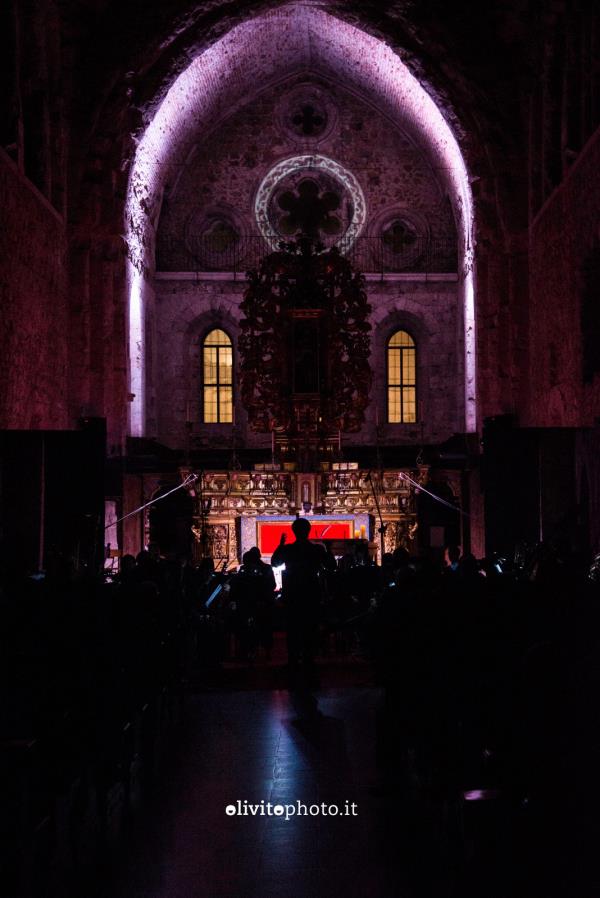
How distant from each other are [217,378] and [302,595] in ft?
55.9

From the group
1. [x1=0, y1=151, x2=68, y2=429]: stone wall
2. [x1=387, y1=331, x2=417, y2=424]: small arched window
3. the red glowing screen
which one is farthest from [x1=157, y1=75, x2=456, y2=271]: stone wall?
the red glowing screen

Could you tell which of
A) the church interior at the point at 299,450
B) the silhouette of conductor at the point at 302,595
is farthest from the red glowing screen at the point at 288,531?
the silhouette of conductor at the point at 302,595

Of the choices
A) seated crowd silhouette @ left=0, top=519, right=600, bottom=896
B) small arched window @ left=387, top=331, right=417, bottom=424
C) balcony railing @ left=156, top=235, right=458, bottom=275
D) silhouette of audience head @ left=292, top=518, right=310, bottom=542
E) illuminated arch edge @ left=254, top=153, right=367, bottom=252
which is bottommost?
seated crowd silhouette @ left=0, top=519, right=600, bottom=896

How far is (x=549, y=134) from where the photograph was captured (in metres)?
18.2

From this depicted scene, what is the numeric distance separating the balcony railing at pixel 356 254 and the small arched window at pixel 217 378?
188 centimetres

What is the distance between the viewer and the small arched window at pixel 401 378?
87.1 feet

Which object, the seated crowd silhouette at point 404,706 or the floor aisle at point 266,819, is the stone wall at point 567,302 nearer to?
the floor aisle at point 266,819

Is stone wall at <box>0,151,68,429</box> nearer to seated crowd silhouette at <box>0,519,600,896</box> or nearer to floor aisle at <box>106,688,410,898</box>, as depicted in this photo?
floor aisle at <box>106,688,410,898</box>

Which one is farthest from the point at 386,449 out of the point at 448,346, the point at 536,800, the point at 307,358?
the point at 536,800

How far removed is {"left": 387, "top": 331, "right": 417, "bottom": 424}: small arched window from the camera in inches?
1045

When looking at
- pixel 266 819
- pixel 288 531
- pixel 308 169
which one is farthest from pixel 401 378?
pixel 266 819

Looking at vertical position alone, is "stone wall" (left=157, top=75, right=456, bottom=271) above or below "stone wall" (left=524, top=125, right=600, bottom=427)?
above

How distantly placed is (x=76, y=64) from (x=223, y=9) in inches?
124

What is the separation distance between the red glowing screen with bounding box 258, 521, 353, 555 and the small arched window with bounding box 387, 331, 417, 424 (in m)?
7.71
